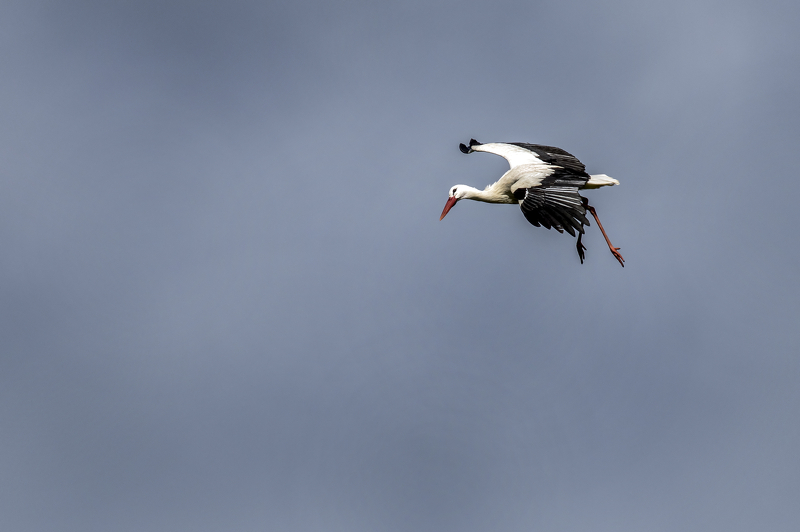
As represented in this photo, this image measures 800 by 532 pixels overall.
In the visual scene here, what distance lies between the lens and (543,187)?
19.0m

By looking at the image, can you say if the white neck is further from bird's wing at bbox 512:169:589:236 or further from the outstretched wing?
bird's wing at bbox 512:169:589:236

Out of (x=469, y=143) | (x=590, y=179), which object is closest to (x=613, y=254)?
(x=590, y=179)

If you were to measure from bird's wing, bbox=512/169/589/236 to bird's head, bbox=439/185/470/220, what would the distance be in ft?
7.64

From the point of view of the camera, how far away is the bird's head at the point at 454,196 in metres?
21.7

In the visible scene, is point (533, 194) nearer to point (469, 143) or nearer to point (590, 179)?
point (590, 179)

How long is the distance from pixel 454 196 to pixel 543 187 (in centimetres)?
352

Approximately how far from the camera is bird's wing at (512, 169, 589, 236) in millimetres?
17641

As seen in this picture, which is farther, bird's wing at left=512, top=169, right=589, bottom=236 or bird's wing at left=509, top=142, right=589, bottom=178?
bird's wing at left=509, top=142, right=589, bottom=178

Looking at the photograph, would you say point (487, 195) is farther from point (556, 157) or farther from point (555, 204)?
point (555, 204)

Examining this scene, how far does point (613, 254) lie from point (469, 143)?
19.8 ft

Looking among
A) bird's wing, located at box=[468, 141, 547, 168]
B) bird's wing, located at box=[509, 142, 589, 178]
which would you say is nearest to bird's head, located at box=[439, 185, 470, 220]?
bird's wing, located at box=[468, 141, 547, 168]

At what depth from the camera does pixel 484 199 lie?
70.3ft

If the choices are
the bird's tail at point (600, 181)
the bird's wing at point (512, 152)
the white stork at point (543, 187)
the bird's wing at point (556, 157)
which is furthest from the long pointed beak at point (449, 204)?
the bird's tail at point (600, 181)

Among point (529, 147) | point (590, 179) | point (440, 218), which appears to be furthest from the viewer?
point (529, 147)
